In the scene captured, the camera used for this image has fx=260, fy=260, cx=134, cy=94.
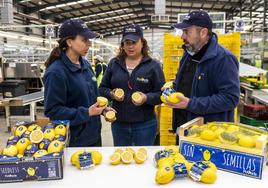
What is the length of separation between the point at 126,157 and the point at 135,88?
818 millimetres

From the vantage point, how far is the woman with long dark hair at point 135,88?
210cm

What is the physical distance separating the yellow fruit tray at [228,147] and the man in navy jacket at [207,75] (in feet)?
0.85

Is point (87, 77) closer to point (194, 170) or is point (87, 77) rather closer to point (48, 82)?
point (48, 82)

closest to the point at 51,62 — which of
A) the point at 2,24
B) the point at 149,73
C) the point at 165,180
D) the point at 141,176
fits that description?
the point at 149,73

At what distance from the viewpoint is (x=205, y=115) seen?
1782mm

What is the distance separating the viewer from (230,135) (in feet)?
4.16

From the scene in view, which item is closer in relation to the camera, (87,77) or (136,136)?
(87,77)

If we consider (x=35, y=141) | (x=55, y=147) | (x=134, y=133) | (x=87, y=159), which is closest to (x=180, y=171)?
(x=87, y=159)

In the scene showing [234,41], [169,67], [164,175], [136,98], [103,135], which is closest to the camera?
[164,175]

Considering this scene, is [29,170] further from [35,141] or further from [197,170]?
[197,170]

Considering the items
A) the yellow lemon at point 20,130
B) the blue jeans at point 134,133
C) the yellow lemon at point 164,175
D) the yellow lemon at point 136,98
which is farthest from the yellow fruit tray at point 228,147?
the yellow lemon at point 20,130

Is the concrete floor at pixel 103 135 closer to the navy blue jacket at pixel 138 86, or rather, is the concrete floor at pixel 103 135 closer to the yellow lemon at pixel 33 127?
the navy blue jacket at pixel 138 86

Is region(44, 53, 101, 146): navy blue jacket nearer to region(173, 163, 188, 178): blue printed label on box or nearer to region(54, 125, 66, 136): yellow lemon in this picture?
region(54, 125, 66, 136): yellow lemon

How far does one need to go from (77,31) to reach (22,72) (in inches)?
238
